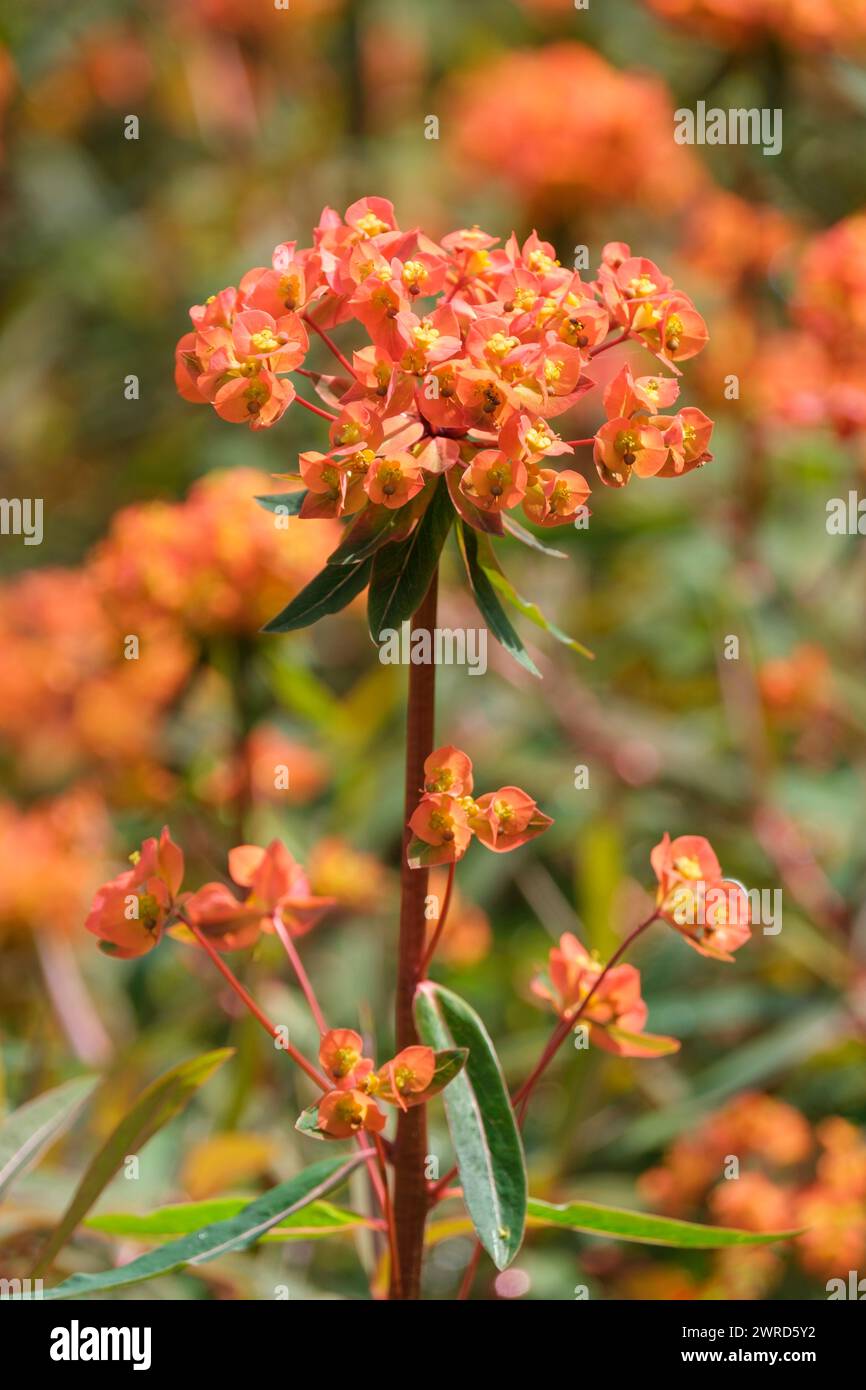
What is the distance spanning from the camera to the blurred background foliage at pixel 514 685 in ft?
5.15

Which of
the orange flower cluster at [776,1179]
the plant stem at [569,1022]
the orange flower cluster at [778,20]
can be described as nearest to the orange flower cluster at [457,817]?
the plant stem at [569,1022]

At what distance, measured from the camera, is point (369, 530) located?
85 centimetres

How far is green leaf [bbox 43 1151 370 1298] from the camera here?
86 centimetres

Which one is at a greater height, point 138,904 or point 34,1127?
point 138,904

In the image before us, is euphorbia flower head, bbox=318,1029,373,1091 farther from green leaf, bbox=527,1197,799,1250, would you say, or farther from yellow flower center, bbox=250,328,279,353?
yellow flower center, bbox=250,328,279,353

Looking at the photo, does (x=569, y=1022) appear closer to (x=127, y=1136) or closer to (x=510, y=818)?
(x=510, y=818)

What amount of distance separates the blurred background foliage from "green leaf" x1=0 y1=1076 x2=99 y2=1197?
168mm

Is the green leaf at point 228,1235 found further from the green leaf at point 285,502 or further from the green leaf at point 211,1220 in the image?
the green leaf at point 285,502

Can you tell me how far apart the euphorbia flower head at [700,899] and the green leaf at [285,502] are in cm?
30

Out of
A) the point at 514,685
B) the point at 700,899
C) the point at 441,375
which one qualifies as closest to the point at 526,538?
the point at 441,375

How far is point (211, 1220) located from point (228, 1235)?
11 cm

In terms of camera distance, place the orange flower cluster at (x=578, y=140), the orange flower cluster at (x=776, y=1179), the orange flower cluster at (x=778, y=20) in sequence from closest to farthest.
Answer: the orange flower cluster at (x=776, y=1179), the orange flower cluster at (x=778, y=20), the orange flower cluster at (x=578, y=140)

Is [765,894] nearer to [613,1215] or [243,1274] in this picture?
[243,1274]

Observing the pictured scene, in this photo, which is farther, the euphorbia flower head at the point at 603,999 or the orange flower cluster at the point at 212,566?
the orange flower cluster at the point at 212,566
